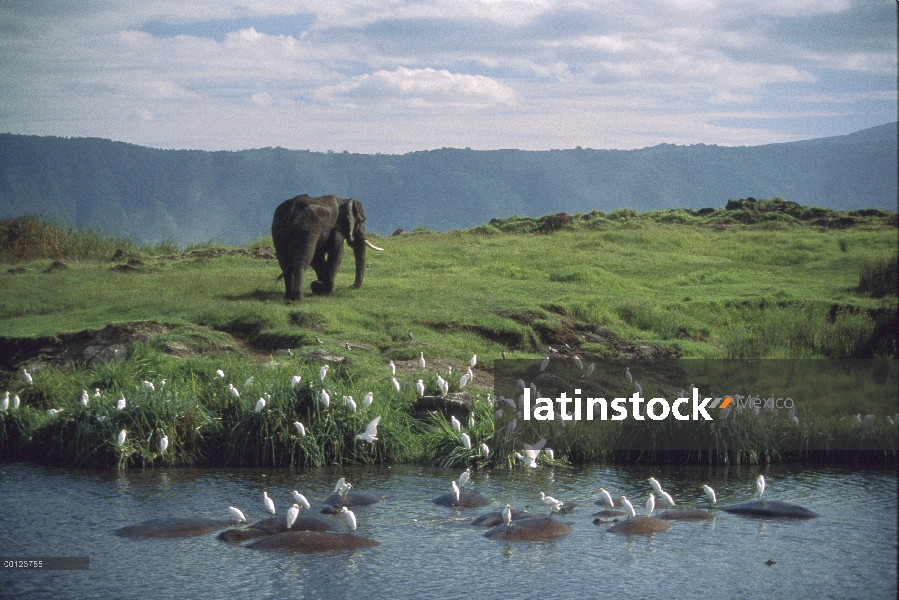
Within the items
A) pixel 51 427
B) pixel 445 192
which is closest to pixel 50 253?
pixel 51 427

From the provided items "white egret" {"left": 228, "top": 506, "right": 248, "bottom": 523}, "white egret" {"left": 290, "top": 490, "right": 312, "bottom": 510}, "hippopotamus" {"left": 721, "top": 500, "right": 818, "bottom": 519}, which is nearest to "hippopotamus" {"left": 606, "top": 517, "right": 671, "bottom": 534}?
"hippopotamus" {"left": 721, "top": 500, "right": 818, "bottom": 519}

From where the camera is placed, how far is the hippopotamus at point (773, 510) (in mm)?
10945

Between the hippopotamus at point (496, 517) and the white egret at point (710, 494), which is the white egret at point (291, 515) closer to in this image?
the hippopotamus at point (496, 517)

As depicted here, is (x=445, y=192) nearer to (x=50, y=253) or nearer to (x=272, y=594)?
(x=50, y=253)

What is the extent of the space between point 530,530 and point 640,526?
116 cm

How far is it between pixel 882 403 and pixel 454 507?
291 inches

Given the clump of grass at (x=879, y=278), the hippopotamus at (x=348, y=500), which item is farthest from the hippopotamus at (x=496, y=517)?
the clump of grass at (x=879, y=278)

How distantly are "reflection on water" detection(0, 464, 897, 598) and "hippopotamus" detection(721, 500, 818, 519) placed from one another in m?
0.15

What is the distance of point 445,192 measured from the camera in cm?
12562

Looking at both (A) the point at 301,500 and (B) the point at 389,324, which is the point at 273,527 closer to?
(A) the point at 301,500

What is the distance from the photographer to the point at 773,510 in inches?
432

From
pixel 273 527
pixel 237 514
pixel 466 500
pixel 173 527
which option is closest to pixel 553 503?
pixel 466 500

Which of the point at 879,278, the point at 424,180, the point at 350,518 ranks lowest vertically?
the point at 350,518

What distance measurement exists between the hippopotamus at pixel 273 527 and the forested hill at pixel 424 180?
99186 millimetres
